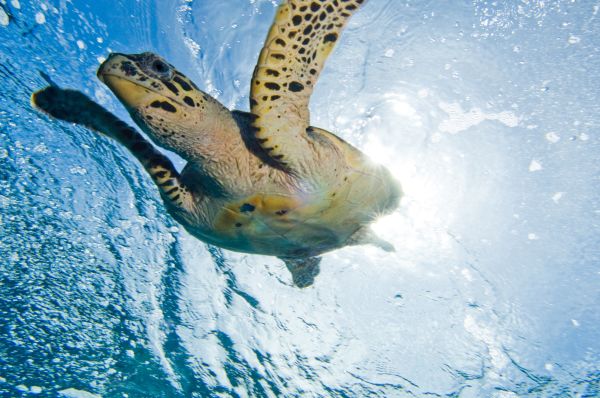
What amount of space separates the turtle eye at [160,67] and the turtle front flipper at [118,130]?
1.35m

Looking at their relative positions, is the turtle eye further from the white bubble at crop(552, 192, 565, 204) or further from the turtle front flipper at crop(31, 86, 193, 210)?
the white bubble at crop(552, 192, 565, 204)

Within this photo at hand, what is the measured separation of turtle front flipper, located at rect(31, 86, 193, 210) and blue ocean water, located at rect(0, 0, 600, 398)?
2.23 meters

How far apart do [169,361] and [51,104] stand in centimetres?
1319

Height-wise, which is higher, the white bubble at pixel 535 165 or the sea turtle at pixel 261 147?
the sea turtle at pixel 261 147

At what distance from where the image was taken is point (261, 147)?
321 centimetres

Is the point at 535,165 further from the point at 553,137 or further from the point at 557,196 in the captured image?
the point at 557,196

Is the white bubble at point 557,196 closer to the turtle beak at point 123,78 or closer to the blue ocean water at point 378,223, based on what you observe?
the blue ocean water at point 378,223

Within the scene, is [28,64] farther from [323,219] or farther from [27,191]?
[323,219]

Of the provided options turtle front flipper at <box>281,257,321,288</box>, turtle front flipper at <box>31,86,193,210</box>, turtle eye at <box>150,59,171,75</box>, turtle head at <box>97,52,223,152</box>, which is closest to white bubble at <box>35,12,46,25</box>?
turtle front flipper at <box>31,86,193,210</box>

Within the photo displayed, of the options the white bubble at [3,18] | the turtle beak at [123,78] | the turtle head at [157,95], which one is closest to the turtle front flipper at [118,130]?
the turtle head at [157,95]

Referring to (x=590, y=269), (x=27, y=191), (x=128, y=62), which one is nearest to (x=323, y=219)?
(x=128, y=62)

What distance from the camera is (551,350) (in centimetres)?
966

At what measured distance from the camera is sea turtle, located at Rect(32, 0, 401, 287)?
2.84 meters

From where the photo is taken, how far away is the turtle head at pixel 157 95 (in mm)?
2645
